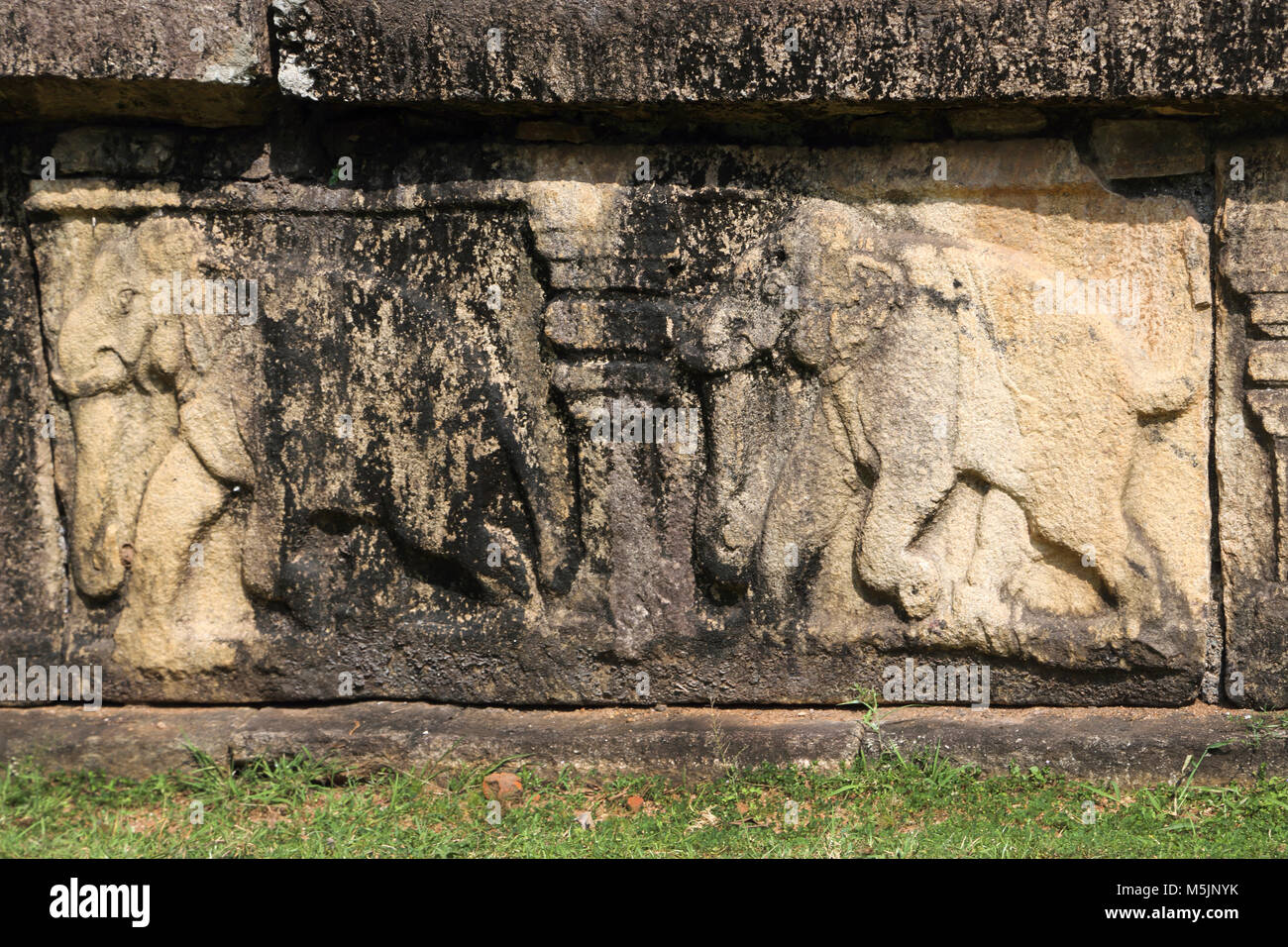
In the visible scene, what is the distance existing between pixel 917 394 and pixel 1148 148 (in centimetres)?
103

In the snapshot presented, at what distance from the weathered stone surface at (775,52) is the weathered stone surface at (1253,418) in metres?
0.38

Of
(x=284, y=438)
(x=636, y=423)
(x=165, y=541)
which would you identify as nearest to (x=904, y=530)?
(x=636, y=423)

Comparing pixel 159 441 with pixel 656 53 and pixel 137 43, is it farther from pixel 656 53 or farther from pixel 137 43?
pixel 656 53

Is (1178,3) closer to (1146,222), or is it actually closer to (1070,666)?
(1146,222)

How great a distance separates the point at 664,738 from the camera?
3.82m

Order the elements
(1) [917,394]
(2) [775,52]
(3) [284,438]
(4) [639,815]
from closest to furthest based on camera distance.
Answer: (2) [775,52] → (4) [639,815] → (1) [917,394] → (3) [284,438]

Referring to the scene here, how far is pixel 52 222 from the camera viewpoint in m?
3.98

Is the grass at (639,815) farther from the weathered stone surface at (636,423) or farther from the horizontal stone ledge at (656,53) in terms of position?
the horizontal stone ledge at (656,53)

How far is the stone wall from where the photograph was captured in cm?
369

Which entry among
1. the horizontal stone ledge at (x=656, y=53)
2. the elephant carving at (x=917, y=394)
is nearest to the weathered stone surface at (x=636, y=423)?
the elephant carving at (x=917, y=394)

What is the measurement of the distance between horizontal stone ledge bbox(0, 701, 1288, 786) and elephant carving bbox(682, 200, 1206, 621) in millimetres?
393

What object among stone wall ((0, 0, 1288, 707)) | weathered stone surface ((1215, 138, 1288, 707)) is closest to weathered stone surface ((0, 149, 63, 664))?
stone wall ((0, 0, 1288, 707))

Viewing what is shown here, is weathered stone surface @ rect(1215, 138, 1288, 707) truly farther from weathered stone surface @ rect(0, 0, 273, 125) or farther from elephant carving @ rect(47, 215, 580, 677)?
weathered stone surface @ rect(0, 0, 273, 125)

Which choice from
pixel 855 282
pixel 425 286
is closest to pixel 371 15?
pixel 425 286
